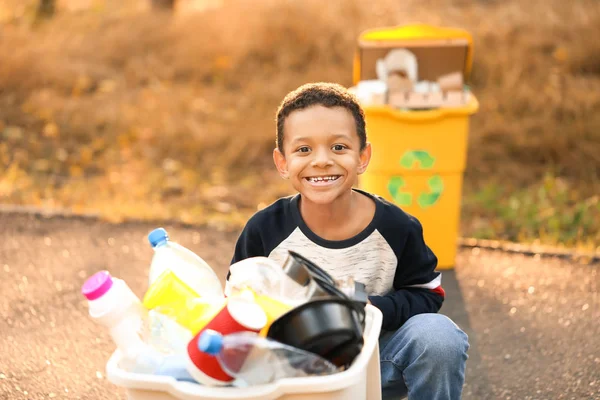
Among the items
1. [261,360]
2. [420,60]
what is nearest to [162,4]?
[420,60]

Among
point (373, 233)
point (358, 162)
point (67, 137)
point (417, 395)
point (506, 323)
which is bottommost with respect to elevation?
point (67, 137)

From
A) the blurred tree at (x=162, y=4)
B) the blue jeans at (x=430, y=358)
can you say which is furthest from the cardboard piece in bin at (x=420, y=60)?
the blurred tree at (x=162, y=4)

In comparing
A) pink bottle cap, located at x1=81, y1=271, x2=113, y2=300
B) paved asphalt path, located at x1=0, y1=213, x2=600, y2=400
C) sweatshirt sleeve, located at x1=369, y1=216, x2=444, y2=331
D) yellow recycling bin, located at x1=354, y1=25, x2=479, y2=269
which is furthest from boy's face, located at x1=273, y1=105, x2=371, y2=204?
yellow recycling bin, located at x1=354, y1=25, x2=479, y2=269

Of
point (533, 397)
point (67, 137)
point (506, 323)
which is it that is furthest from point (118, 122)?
point (533, 397)

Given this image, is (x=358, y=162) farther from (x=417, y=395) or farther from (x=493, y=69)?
(x=493, y=69)

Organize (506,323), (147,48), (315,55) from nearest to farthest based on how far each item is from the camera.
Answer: (506,323) < (315,55) < (147,48)

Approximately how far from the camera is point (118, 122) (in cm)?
711

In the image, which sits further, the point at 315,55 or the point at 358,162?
the point at 315,55

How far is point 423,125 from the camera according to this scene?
12.4 ft

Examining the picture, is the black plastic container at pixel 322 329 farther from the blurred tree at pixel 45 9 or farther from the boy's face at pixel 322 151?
the blurred tree at pixel 45 9

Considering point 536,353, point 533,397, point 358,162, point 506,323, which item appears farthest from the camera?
point 506,323

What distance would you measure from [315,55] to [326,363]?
660cm

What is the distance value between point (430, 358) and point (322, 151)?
2.05 ft

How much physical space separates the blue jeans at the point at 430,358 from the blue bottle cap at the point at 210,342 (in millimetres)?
694
